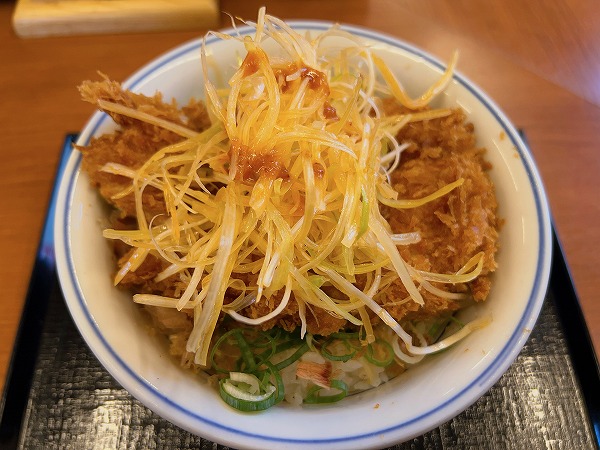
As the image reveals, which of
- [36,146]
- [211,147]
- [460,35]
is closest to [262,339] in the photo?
[211,147]

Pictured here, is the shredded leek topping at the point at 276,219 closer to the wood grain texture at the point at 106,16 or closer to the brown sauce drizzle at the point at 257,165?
the brown sauce drizzle at the point at 257,165

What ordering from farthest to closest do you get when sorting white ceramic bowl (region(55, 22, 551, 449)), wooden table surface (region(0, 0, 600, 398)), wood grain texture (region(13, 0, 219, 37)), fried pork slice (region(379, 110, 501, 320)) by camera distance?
wood grain texture (region(13, 0, 219, 37)) → wooden table surface (region(0, 0, 600, 398)) → fried pork slice (region(379, 110, 501, 320)) → white ceramic bowl (region(55, 22, 551, 449))

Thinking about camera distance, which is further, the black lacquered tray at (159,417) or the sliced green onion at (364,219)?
the black lacquered tray at (159,417)

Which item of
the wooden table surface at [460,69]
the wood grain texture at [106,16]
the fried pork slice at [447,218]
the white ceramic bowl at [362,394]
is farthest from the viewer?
the wood grain texture at [106,16]

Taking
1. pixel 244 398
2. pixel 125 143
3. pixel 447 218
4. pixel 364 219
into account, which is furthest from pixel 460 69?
pixel 244 398

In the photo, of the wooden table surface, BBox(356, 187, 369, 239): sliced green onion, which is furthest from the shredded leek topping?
the wooden table surface

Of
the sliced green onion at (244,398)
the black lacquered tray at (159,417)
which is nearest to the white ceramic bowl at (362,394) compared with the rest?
the sliced green onion at (244,398)

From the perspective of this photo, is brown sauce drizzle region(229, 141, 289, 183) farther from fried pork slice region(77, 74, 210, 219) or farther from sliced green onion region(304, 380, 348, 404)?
sliced green onion region(304, 380, 348, 404)
